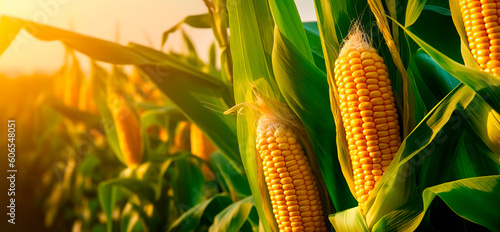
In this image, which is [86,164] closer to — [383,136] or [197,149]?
[197,149]

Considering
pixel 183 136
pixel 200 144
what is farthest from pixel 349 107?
pixel 183 136

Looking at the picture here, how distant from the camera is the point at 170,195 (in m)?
1.29

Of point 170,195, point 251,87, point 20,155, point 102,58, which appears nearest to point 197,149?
point 170,195

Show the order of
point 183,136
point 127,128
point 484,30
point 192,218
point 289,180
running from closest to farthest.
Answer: point 484,30 < point 289,180 < point 192,218 < point 127,128 < point 183,136

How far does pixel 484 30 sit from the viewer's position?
0.46m

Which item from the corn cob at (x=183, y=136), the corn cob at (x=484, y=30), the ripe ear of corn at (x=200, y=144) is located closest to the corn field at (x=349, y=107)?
the corn cob at (x=484, y=30)

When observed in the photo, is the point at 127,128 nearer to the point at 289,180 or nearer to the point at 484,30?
the point at 289,180

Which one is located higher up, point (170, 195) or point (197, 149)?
point (197, 149)

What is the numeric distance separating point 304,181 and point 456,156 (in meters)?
0.19

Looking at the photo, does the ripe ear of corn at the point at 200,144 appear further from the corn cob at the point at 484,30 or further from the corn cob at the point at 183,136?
the corn cob at the point at 484,30

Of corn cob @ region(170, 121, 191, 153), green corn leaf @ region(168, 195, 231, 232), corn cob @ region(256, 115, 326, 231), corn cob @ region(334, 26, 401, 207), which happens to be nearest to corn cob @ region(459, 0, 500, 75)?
corn cob @ region(334, 26, 401, 207)

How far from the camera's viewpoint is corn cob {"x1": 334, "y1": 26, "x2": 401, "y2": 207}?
1.70 ft

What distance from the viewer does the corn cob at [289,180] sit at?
60 centimetres

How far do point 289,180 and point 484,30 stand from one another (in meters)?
0.29
